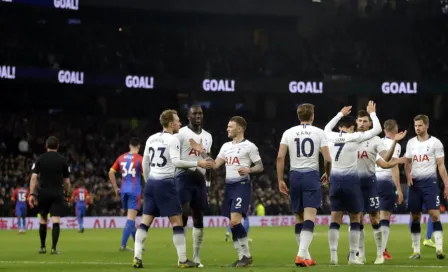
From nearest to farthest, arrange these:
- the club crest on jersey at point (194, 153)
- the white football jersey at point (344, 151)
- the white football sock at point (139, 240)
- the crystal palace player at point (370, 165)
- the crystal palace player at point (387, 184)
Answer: the white football sock at point (139, 240)
the white football jersey at point (344, 151)
the club crest on jersey at point (194, 153)
the crystal palace player at point (370, 165)
the crystal palace player at point (387, 184)

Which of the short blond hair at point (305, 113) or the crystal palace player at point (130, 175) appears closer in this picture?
the short blond hair at point (305, 113)

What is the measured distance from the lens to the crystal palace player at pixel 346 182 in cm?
1588

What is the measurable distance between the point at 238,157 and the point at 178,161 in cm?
160

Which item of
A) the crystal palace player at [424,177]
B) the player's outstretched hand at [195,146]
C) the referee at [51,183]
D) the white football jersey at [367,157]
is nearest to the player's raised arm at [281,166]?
the player's outstretched hand at [195,146]

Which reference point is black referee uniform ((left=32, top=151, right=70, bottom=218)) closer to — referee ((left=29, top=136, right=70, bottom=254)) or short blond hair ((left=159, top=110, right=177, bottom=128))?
referee ((left=29, top=136, right=70, bottom=254))

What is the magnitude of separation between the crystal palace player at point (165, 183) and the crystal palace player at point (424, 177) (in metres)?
4.93

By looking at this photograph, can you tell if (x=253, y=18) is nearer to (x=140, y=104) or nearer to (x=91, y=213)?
(x=140, y=104)

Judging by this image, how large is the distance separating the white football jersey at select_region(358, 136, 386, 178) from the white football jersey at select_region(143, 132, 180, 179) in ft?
12.2

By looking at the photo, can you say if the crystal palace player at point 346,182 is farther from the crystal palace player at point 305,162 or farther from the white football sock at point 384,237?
the white football sock at point 384,237

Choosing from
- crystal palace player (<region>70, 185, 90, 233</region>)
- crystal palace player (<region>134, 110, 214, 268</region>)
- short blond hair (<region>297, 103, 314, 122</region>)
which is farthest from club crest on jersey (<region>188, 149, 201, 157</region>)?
crystal palace player (<region>70, 185, 90, 233</region>)

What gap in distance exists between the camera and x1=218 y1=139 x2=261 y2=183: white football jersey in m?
16.0

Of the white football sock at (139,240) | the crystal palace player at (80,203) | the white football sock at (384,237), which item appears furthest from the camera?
the crystal palace player at (80,203)

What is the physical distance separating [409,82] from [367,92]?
2313 millimetres

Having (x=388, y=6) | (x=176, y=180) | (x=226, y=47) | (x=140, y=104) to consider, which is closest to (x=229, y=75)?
(x=226, y=47)
